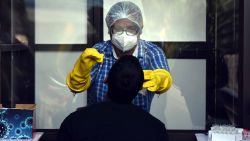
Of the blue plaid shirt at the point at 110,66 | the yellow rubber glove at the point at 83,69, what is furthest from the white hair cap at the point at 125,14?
the yellow rubber glove at the point at 83,69

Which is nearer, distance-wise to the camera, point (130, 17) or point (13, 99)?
point (130, 17)

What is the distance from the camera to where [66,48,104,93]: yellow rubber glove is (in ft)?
10.9

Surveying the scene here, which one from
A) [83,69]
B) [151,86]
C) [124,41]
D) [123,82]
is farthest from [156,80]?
[123,82]

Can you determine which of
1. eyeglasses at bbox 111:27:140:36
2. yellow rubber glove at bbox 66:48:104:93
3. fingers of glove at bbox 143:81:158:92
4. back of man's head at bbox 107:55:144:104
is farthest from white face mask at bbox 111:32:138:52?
back of man's head at bbox 107:55:144:104

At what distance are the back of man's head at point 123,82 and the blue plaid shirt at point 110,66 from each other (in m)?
0.90

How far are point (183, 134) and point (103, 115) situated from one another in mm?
2191

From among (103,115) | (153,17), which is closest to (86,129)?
(103,115)

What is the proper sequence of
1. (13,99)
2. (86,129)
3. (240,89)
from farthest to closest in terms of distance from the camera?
1. (13,99)
2. (240,89)
3. (86,129)

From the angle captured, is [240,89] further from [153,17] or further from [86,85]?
[86,85]

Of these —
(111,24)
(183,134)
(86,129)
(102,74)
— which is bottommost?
(183,134)

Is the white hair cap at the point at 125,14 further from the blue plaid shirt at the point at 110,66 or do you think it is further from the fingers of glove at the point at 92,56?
the fingers of glove at the point at 92,56

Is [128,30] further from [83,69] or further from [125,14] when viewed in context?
[83,69]

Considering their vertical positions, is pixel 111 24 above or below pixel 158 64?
above

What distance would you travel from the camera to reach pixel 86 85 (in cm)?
352
